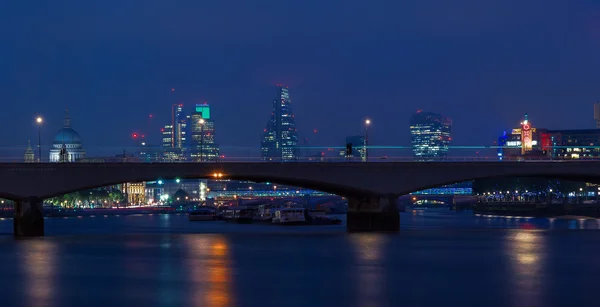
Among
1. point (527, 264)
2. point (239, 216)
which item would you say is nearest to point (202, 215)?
point (239, 216)

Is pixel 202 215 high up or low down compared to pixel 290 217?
down

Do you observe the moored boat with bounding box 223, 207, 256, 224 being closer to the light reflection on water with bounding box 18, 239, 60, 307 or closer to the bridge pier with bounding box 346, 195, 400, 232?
the bridge pier with bounding box 346, 195, 400, 232

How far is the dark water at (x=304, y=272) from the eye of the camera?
161 ft

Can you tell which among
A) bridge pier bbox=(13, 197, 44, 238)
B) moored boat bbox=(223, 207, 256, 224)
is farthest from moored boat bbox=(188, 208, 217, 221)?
bridge pier bbox=(13, 197, 44, 238)

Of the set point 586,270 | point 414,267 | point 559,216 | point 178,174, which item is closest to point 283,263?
point 414,267

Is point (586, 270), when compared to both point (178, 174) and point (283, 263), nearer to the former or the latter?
point (283, 263)

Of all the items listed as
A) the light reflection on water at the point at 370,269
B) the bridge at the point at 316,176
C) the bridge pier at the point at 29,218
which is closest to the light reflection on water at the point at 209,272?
the light reflection on water at the point at 370,269

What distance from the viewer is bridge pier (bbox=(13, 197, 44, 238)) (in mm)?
94312

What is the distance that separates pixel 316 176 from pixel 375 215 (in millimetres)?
7894

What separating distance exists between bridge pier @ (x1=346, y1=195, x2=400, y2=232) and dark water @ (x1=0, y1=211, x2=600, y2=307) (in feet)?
33.0

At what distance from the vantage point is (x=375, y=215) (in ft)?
346

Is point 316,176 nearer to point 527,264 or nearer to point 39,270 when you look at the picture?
point 527,264

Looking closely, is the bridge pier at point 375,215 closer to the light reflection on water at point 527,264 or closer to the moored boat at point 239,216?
the light reflection on water at point 527,264

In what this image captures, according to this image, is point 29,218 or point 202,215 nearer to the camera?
point 29,218
